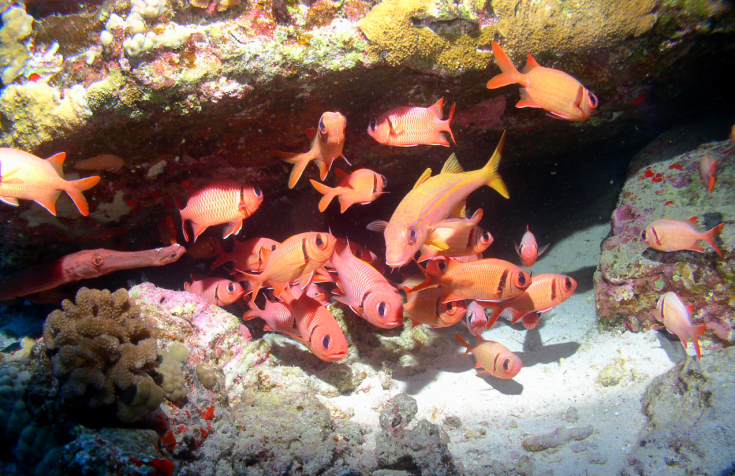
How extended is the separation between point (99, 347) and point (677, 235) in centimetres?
557

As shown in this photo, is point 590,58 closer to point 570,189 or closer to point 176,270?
point 570,189

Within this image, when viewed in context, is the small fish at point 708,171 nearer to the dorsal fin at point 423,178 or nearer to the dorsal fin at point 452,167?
the dorsal fin at point 452,167

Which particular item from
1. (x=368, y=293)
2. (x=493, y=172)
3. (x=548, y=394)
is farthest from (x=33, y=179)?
(x=548, y=394)

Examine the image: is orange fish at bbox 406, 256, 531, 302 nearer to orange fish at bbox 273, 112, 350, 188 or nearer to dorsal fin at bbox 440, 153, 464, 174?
dorsal fin at bbox 440, 153, 464, 174

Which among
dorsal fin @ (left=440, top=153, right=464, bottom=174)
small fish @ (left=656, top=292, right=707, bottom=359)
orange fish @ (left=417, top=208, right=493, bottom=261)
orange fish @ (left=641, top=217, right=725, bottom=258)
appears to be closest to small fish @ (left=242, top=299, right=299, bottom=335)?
orange fish @ (left=417, top=208, right=493, bottom=261)

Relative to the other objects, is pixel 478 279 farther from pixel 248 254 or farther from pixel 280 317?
pixel 248 254

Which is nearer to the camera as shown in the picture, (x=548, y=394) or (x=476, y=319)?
(x=548, y=394)

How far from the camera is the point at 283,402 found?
10.2 ft

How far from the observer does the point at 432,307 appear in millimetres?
3449

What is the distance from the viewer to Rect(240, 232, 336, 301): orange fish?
2881 mm

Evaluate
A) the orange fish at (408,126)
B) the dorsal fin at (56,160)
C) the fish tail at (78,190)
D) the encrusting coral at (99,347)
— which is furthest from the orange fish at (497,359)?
the dorsal fin at (56,160)

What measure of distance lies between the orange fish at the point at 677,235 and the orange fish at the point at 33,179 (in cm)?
545

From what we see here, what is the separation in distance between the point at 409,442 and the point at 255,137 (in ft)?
10.5

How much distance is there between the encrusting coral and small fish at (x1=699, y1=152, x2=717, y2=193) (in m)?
6.21
